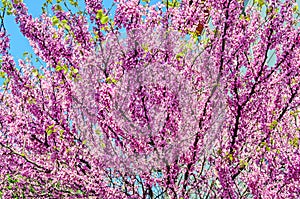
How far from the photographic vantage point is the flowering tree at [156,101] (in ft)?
15.7

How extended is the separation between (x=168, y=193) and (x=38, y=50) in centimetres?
314

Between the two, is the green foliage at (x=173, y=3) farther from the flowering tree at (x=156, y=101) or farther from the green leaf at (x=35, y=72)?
the green leaf at (x=35, y=72)

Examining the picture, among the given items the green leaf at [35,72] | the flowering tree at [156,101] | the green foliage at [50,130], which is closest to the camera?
the flowering tree at [156,101]

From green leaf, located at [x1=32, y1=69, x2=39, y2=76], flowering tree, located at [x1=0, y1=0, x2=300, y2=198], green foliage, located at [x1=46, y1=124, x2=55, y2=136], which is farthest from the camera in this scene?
green leaf, located at [x1=32, y1=69, x2=39, y2=76]

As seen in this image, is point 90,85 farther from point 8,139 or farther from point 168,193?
point 8,139

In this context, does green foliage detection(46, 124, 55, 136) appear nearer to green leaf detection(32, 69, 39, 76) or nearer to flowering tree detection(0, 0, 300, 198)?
flowering tree detection(0, 0, 300, 198)

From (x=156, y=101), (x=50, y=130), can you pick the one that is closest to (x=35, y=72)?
(x=50, y=130)

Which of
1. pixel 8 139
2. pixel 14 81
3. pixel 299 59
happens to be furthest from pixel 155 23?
pixel 8 139

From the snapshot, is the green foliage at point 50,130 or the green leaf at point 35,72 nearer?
the green foliage at point 50,130

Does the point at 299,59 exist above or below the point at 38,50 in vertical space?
below

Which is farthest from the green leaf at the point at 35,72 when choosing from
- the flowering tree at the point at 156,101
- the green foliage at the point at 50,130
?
the green foliage at the point at 50,130

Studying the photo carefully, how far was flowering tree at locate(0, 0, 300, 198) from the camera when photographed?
15.7ft

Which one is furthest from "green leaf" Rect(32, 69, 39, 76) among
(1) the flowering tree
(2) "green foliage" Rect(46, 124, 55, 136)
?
(2) "green foliage" Rect(46, 124, 55, 136)

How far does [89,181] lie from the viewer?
540 centimetres
